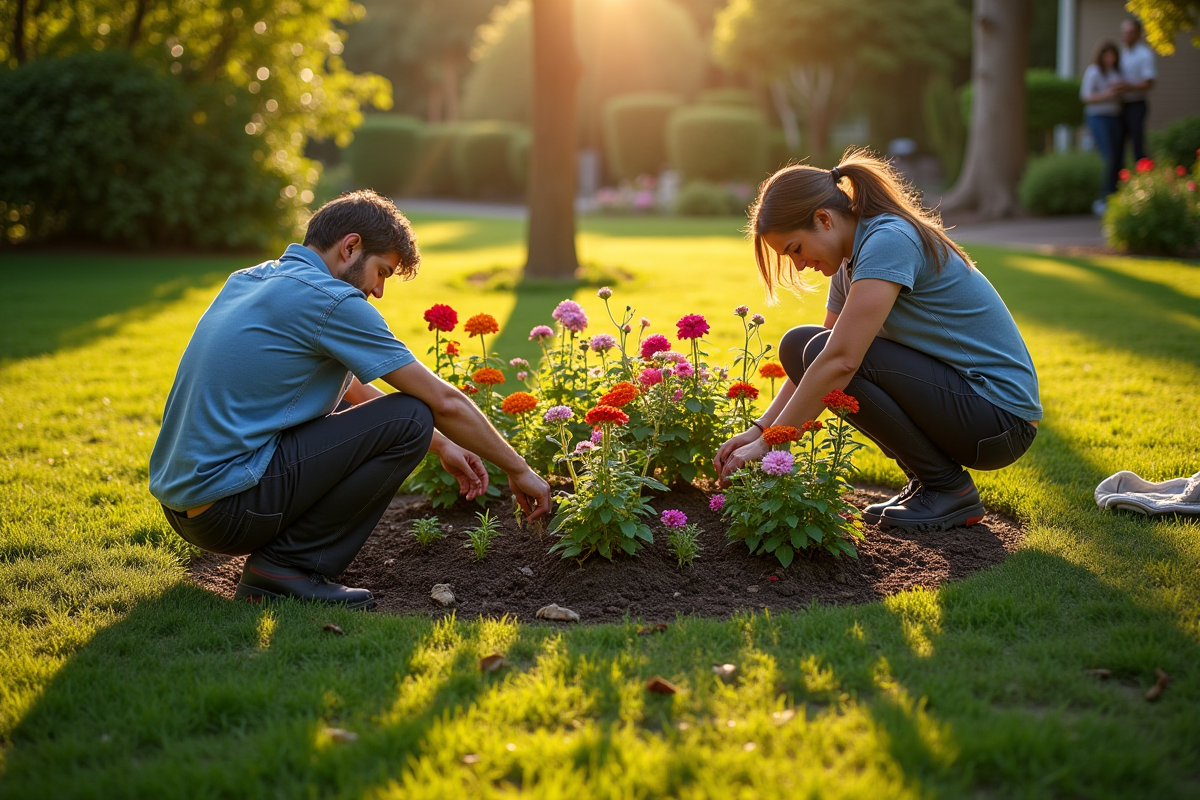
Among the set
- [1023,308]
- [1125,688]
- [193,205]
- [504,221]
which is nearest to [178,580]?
[1125,688]

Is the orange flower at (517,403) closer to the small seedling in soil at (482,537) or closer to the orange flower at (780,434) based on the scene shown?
the small seedling in soil at (482,537)

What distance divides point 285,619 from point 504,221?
19880 mm

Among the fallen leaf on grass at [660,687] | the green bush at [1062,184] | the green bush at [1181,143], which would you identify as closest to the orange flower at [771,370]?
the fallen leaf on grass at [660,687]

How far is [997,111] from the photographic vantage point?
15719mm

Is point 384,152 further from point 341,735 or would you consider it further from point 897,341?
point 341,735

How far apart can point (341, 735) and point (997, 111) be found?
1635 centimetres

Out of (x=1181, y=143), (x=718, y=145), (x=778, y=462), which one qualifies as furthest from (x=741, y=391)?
(x=718, y=145)

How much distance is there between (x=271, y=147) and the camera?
1451 cm

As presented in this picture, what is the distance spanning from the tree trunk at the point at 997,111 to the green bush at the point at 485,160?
638 inches

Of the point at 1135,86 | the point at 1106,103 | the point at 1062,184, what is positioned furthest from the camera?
the point at 1062,184

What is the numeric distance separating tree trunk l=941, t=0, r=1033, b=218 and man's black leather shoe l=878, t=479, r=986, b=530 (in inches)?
555

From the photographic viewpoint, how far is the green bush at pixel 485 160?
2952 centimetres

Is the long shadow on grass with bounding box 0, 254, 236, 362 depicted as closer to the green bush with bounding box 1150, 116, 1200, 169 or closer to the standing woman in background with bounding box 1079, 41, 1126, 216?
the standing woman in background with bounding box 1079, 41, 1126, 216

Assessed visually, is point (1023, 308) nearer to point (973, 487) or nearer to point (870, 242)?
point (973, 487)
